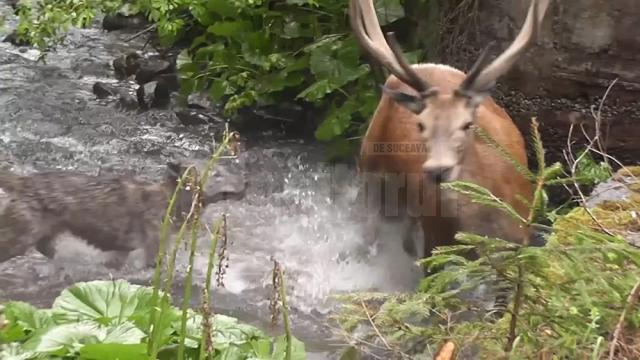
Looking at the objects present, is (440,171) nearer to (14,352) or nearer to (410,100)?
(410,100)

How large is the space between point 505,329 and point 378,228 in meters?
4.51

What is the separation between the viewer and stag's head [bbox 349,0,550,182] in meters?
5.38

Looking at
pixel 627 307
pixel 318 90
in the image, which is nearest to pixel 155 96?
pixel 318 90

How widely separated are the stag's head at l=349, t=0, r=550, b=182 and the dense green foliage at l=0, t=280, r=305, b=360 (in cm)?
210

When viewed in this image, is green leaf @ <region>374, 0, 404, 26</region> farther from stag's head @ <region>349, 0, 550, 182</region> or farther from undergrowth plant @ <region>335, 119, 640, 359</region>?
undergrowth plant @ <region>335, 119, 640, 359</region>

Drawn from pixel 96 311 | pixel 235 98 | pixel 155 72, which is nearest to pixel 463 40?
pixel 235 98

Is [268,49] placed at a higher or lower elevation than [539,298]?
higher

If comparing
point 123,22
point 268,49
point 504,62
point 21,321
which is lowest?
point 21,321

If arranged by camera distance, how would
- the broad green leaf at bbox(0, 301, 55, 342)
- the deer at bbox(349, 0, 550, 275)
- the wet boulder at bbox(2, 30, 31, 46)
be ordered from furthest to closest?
the wet boulder at bbox(2, 30, 31, 46) → the deer at bbox(349, 0, 550, 275) → the broad green leaf at bbox(0, 301, 55, 342)

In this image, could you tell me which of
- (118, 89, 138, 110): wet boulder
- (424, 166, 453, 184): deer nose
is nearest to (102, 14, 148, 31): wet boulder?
(118, 89, 138, 110): wet boulder

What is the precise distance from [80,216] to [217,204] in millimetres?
1447

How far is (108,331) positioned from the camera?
3168 mm

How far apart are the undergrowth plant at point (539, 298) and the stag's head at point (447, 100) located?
2509 millimetres

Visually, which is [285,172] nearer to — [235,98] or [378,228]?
[235,98]
